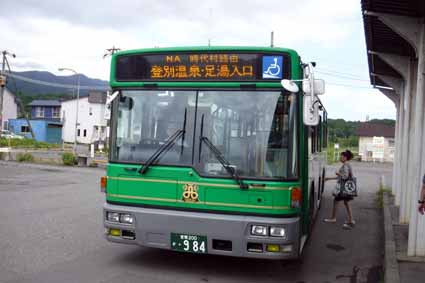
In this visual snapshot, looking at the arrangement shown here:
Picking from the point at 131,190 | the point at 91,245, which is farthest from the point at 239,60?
the point at 91,245

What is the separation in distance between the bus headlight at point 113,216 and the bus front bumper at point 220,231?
0.20 meters

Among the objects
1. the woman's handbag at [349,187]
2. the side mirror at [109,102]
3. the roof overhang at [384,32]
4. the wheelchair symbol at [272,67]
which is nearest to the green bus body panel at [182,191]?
the side mirror at [109,102]

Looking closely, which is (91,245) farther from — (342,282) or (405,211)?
(405,211)

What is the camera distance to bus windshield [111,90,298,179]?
5.87 meters

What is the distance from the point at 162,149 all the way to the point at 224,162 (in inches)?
33.1

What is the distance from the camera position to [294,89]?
5.78 m

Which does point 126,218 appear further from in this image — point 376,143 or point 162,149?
point 376,143

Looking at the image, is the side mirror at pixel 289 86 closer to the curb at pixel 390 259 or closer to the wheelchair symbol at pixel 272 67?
the wheelchair symbol at pixel 272 67

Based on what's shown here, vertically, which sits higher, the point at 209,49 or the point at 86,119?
the point at 86,119

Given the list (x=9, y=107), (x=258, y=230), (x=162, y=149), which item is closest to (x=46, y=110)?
(x=9, y=107)

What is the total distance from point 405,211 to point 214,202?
20.4 ft

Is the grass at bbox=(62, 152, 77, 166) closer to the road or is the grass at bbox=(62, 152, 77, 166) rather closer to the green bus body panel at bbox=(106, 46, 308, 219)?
the road

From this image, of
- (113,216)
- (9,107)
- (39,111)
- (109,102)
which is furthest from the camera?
(39,111)

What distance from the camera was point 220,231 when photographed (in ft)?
19.3
